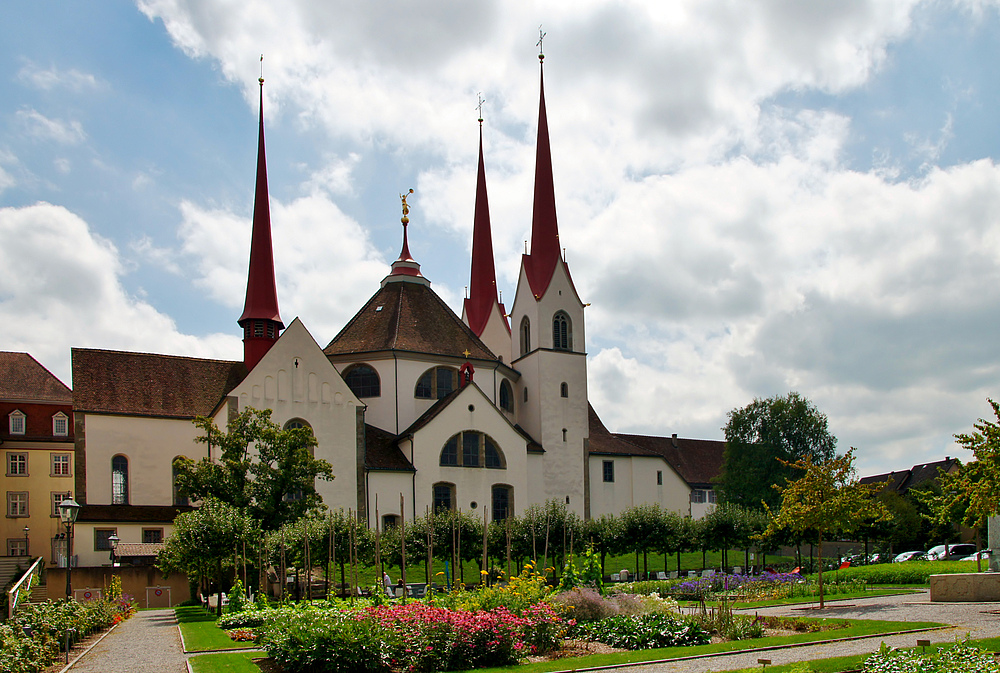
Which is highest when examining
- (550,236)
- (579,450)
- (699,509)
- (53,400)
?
(550,236)

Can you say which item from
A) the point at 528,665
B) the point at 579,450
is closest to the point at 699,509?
the point at 579,450

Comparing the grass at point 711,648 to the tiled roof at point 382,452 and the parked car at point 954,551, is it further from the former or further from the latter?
the parked car at point 954,551

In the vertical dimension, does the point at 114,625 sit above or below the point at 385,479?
below

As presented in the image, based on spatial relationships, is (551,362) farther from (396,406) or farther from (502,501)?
(396,406)

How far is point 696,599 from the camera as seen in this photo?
94.3 feet

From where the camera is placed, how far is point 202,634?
22625mm

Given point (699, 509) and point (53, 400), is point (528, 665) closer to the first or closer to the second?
point (53, 400)

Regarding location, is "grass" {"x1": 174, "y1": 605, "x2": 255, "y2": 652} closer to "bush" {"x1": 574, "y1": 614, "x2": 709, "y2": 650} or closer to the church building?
"bush" {"x1": 574, "y1": 614, "x2": 709, "y2": 650}

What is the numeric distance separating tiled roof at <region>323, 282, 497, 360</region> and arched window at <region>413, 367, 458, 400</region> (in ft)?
3.43

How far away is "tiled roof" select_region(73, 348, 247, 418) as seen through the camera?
1799 inches

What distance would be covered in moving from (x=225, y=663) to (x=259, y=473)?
19.4 m

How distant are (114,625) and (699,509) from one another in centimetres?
5673

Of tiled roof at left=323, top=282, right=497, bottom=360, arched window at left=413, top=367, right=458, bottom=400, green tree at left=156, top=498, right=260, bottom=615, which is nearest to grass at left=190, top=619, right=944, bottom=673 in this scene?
green tree at left=156, top=498, right=260, bottom=615

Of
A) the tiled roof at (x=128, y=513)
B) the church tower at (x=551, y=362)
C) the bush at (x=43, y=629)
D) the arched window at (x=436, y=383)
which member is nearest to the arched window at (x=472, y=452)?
the church tower at (x=551, y=362)
